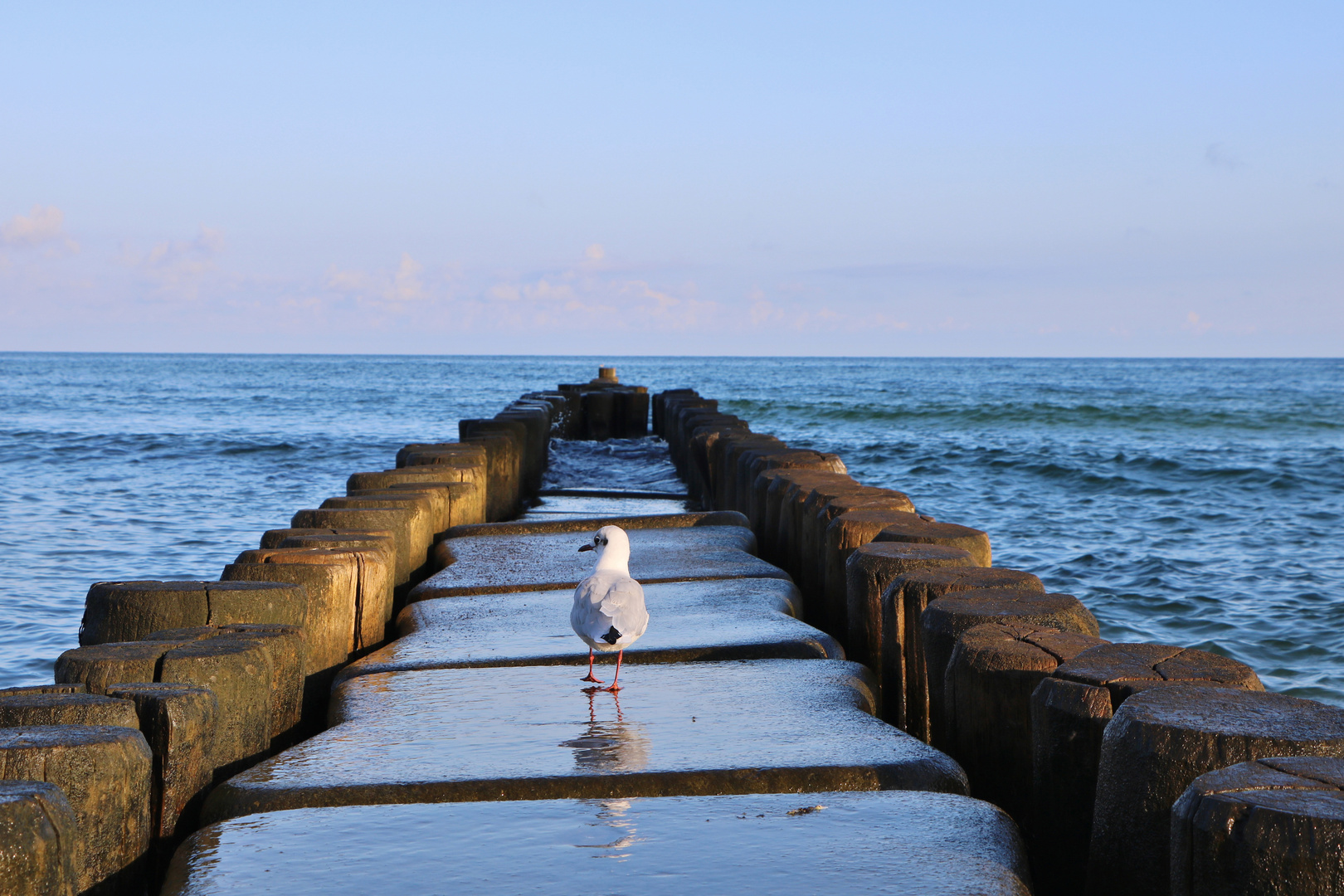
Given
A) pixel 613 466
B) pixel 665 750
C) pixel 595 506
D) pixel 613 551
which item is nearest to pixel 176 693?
pixel 665 750

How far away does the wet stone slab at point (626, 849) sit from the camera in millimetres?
2086

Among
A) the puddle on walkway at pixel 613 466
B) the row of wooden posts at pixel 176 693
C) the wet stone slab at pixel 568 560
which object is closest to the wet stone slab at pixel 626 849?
the row of wooden posts at pixel 176 693

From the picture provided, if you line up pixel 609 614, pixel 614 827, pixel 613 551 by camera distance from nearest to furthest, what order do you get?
pixel 614 827 → pixel 609 614 → pixel 613 551

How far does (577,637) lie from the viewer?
4258 mm

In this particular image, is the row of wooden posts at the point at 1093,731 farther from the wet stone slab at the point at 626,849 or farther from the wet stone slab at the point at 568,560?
the wet stone slab at the point at 568,560

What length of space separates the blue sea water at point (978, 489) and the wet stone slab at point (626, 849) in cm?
525

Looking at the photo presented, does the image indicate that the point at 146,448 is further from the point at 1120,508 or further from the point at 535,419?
the point at 1120,508

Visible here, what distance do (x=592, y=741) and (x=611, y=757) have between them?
0.18 m

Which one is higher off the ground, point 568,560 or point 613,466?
point 568,560

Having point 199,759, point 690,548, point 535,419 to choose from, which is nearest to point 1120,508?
point 535,419

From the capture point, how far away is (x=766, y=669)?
3707mm

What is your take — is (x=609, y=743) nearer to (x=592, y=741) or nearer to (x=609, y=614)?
(x=592, y=741)

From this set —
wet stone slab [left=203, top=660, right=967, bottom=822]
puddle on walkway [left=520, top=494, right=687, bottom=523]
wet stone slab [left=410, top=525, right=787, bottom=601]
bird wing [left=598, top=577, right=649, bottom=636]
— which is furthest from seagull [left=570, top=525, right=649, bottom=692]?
puddle on walkway [left=520, top=494, right=687, bottom=523]

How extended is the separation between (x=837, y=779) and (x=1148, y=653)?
75 cm
